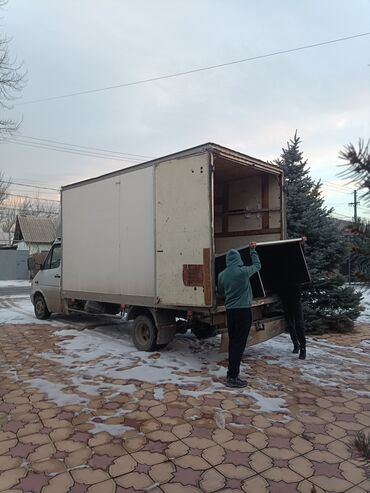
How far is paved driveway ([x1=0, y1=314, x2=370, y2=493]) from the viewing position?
322 cm

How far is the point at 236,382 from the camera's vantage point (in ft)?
17.4

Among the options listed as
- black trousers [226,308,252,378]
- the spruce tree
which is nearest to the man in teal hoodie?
black trousers [226,308,252,378]

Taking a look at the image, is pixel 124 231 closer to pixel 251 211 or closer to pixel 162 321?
pixel 162 321

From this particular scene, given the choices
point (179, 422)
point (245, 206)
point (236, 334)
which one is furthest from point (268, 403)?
point (245, 206)

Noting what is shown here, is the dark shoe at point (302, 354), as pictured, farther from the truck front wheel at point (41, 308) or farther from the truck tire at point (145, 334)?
the truck front wheel at point (41, 308)

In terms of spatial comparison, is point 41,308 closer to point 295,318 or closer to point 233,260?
point 295,318

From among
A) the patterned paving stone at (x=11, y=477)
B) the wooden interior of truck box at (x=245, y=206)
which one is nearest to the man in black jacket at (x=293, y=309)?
the wooden interior of truck box at (x=245, y=206)

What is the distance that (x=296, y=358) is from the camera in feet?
22.0

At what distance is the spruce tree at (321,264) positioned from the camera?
28.9ft

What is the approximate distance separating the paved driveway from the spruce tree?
5.91 ft

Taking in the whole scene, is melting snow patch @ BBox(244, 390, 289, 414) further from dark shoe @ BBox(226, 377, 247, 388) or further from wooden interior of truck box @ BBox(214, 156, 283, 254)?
wooden interior of truck box @ BBox(214, 156, 283, 254)

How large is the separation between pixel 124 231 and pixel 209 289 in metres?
2.32

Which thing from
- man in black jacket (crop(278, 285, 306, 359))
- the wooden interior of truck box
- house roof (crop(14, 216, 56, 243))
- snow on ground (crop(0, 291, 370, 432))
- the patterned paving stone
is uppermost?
house roof (crop(14, 216, 56, 243))

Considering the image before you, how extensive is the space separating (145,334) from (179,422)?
312 cm
